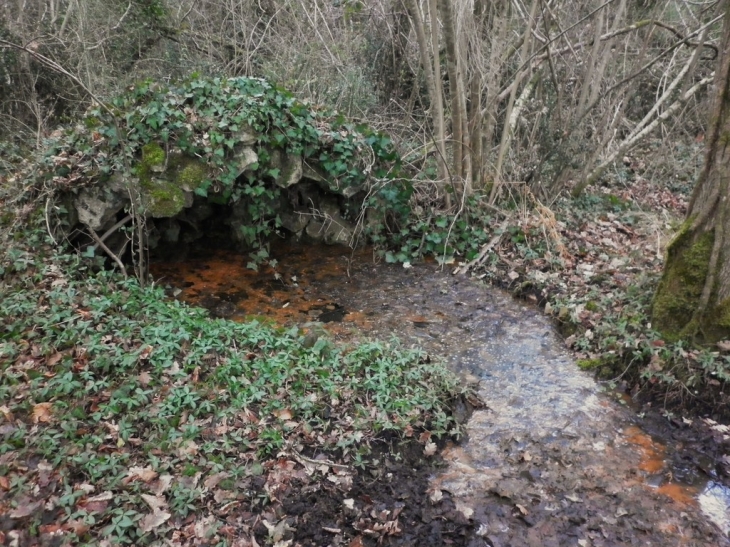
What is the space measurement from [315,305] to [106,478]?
11.3 feet

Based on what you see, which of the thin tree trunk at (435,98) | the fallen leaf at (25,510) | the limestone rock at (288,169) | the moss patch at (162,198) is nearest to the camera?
the fallen leaf at (25,510)

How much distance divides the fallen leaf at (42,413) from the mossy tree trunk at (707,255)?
5238 mm

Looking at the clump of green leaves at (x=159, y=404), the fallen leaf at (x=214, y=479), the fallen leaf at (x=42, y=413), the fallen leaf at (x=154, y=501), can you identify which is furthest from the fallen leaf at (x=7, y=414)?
the fallen leaf at (x=214, y=479)

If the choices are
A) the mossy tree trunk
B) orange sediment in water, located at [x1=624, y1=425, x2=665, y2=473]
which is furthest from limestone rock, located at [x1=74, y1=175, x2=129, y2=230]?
the mossy tree trunk

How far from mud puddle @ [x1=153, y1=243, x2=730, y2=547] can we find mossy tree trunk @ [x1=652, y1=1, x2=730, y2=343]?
3.14 ft

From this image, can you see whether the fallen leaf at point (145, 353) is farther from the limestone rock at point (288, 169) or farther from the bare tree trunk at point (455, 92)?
the bare tree trunk at point (455, 92)

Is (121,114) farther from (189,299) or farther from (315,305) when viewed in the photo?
(315,305)

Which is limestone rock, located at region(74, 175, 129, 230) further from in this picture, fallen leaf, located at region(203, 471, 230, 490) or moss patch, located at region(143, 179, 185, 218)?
fallen leaf, located at region(203, 471, 230, 490)

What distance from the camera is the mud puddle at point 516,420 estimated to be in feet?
11.7

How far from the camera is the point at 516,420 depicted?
179 inches

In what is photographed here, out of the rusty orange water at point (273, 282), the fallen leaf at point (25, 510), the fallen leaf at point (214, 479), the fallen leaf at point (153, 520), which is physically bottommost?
the rusty orange water at point (273, 282)

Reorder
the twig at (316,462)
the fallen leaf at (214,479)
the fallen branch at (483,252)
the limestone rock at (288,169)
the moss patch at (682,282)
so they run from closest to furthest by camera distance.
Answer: the fallen leaf at (214,479) → the twig at (316,462) → the moss patch at (682,282) → the limestone rock at (288,169) → the fallen branch at (483,252)

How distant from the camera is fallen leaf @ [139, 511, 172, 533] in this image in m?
3.18

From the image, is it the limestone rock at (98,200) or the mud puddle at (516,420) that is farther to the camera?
the limestone rock at (98,200)
